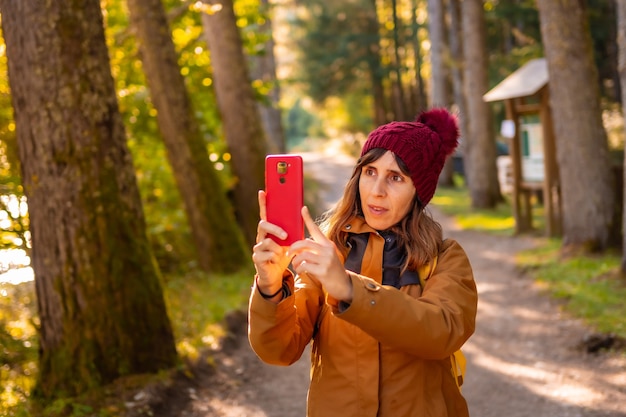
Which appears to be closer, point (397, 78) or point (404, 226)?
point (404, 226)

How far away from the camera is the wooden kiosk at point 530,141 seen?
1448cm

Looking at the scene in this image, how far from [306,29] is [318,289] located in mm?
37524

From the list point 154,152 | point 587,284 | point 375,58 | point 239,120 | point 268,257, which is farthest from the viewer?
point 375,58

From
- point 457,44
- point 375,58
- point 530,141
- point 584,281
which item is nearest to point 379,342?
point 584,281

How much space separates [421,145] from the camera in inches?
116

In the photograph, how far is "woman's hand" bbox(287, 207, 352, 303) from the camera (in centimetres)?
235

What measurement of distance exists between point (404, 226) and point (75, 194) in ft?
11.3

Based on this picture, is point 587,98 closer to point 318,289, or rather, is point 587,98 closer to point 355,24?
point 318,289

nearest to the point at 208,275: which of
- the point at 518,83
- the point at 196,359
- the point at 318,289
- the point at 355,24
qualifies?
the point at 196,359

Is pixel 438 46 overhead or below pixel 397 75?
overhead

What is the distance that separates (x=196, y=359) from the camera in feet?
24.1

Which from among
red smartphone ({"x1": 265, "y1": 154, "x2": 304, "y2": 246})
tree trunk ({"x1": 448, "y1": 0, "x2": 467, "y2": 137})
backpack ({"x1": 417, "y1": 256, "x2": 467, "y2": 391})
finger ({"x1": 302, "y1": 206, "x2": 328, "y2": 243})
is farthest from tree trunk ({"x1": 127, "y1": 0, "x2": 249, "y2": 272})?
tree trunk ({"x1": 448, "y1": 0, "x2": 467, "y2": 137})

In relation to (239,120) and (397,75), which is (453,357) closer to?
(239,120)

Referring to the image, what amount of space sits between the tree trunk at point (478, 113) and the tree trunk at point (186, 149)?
31.8 ft
